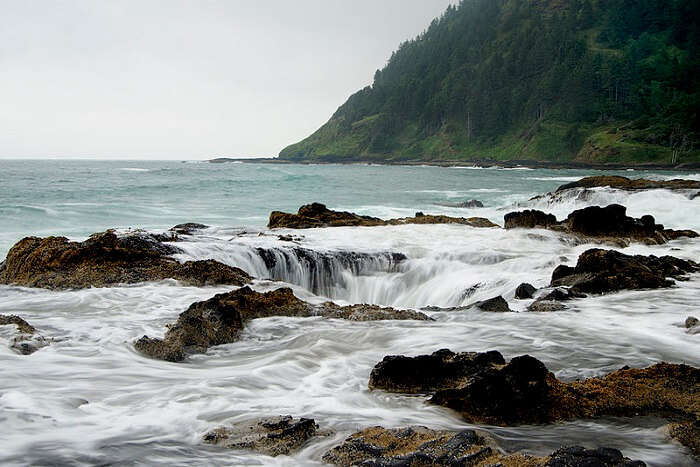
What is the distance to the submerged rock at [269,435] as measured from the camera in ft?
10.8

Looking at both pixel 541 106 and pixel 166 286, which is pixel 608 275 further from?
pixel 541 106

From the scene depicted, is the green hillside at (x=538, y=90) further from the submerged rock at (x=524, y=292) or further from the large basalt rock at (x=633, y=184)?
the submerged rock at (x=524, y=292)

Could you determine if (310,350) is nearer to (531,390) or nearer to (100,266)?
(531,390)

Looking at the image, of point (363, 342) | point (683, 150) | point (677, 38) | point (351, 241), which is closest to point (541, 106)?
point (677, 38)

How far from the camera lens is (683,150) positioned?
6156cm

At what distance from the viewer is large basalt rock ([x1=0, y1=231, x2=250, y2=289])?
809cm

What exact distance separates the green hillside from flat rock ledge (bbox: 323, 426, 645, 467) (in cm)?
6682

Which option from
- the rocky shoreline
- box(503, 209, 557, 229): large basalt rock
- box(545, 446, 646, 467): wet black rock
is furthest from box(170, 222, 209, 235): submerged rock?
the rocky shoreline

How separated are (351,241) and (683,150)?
6192cm

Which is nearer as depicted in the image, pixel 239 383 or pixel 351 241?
pixel 239 383

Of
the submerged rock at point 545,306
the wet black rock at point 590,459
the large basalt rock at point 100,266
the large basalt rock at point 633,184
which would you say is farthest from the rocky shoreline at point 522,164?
the wet black rock at point 590,459

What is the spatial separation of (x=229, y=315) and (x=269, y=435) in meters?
2.69

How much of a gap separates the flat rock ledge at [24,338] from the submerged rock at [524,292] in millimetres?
5955

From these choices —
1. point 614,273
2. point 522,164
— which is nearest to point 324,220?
point 614,273
